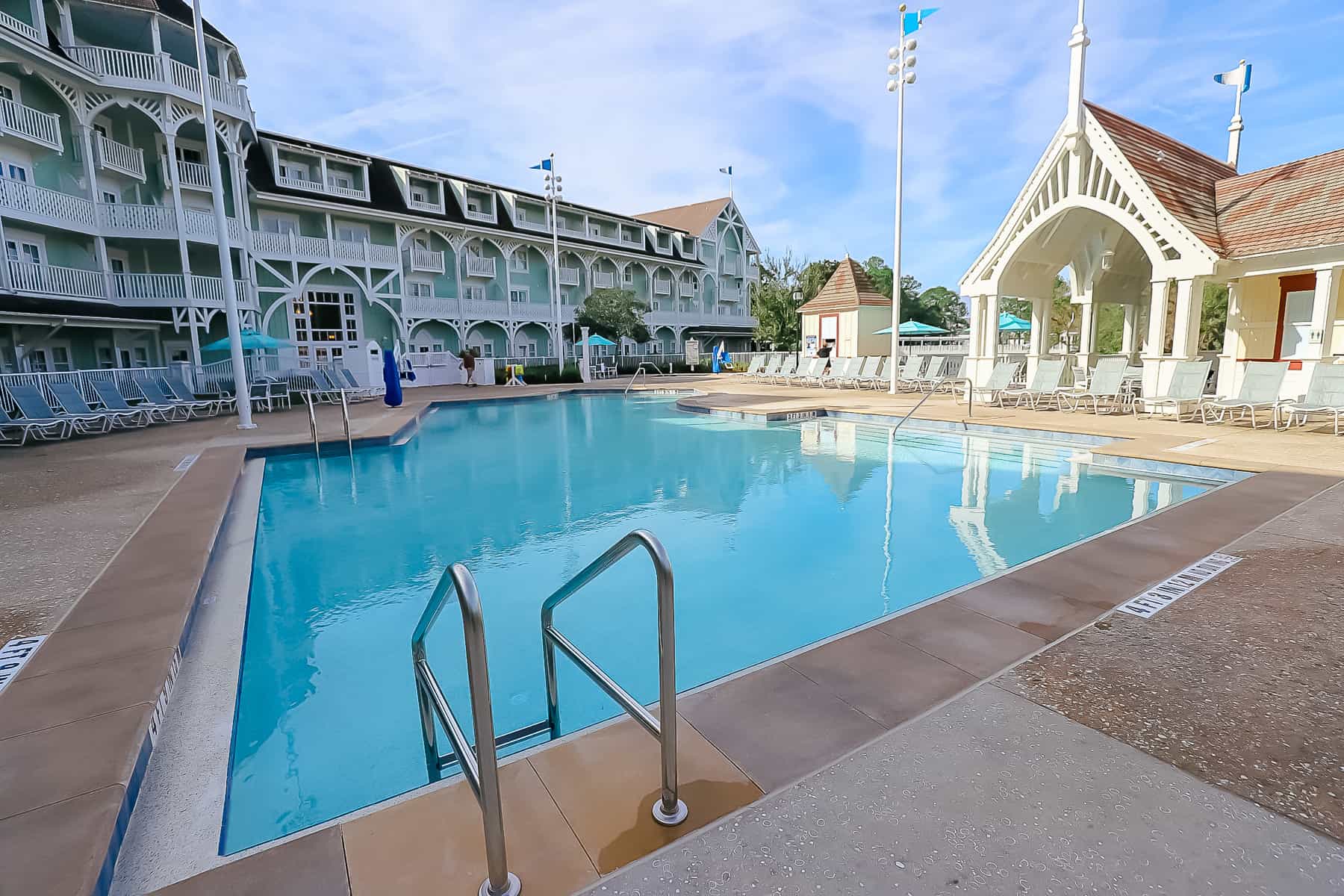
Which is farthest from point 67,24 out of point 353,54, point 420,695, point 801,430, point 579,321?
point 420,695

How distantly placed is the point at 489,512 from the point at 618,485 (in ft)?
6.32

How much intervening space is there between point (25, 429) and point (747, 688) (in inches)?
537

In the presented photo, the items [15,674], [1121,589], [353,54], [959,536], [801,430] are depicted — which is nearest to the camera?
[15,674]

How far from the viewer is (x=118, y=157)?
58.9ft

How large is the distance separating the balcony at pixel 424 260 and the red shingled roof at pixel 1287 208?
26.1m

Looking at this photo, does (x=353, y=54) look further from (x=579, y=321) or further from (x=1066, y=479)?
(x=1066, y=479)

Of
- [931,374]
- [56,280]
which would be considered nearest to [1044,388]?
[931,374]

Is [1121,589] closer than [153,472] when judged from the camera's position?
Yes

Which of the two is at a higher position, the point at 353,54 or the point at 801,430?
the point at 353,54

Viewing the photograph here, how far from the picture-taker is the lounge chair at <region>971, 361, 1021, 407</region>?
14.1m

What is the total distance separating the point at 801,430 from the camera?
502 inches

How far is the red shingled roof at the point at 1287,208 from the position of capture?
10586 mm

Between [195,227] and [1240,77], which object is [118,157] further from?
[1240,77]

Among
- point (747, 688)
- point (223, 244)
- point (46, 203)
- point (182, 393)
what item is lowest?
point (747, 688)
